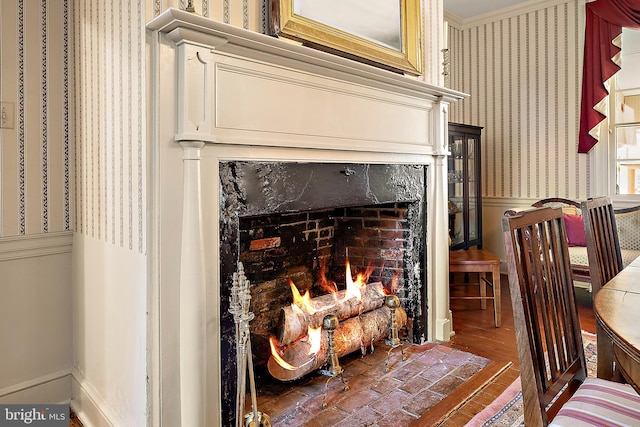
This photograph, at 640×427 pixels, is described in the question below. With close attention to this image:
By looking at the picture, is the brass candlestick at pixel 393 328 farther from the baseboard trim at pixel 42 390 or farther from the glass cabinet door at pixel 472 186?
the glass cabinet door at pixel 472 186

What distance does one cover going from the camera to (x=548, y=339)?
127cm

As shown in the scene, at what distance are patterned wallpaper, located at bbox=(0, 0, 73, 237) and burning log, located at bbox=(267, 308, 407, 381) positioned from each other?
125 centimetres

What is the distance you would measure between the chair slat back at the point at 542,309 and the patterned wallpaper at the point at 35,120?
6.41 feet

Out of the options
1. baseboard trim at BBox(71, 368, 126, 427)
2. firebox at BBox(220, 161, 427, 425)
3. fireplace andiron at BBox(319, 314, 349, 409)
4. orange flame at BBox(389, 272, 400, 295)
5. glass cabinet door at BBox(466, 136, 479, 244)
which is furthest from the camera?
glass cabinet door at BBox(466, 136, 479, 244)

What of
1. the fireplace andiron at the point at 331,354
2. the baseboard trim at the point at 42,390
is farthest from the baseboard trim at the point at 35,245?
the fireplace andiron at the point at 331,354

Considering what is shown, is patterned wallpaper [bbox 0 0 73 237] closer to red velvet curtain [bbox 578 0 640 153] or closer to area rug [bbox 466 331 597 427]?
area rug [bbox 466 331 597 427]

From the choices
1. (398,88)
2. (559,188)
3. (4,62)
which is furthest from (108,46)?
(559,188)

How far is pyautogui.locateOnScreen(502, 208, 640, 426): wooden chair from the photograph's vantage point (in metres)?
1.15

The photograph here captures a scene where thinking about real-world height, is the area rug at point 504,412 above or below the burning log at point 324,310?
below

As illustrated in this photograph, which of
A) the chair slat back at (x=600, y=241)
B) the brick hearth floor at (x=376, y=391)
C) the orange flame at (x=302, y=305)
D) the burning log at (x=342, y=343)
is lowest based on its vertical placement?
the brick hearth floor at (x=376, y=391)

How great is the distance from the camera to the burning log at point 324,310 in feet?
7.12

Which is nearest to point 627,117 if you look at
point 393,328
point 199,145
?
point 393,328
